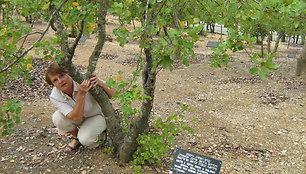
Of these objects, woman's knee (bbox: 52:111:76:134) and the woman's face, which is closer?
the woman's face


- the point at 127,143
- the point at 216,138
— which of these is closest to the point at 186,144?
the point at 216,138

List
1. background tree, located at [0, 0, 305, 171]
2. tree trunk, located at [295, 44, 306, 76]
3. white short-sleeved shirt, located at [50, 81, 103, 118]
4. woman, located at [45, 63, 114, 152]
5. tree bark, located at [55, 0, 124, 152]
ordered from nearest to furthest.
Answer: background tree, located at [0, 0, 305, 171], tree bark, located at [55, 0, 124, 152], woman, located at [45, 63, 114, 152], white short-sleeved shirt, located at [50, 81, 103, 118], tree trunk, located at [295, 44, 306, 76]

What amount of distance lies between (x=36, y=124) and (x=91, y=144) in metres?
1.35

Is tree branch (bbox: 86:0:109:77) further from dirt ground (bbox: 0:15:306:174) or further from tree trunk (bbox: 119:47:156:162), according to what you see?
dirt ground (bbox: 0:15:306:174)

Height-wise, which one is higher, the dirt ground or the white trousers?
the white trousers

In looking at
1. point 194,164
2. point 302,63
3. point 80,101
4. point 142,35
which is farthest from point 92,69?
point 302,63

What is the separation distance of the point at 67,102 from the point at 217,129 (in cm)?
210

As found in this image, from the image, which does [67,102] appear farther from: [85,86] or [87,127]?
[85,86]

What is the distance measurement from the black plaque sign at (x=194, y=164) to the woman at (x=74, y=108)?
0.89 meters

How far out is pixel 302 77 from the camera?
650 centimetres

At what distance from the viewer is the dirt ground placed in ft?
9.31

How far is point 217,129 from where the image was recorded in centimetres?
384

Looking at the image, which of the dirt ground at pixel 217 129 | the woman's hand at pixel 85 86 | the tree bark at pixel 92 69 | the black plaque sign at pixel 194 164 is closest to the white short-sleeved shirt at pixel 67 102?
the tree bark at pixel 92 69

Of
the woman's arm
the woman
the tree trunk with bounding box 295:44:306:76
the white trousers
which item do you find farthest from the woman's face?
the tree trunk with bounding box 295:44:306:76
